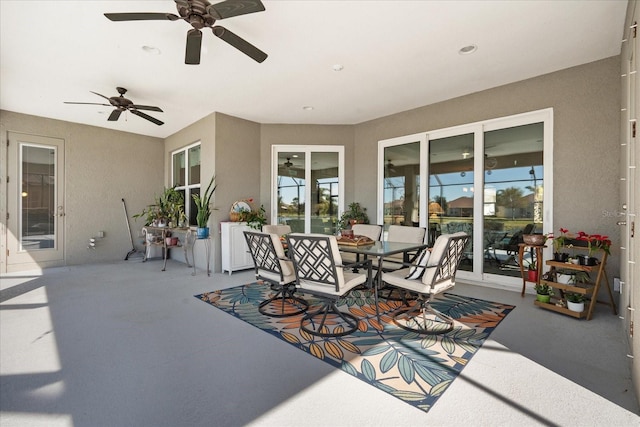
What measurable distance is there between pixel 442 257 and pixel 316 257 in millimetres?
1096

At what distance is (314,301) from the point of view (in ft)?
11.9

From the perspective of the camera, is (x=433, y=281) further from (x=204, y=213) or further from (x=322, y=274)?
(x=204, y=213)

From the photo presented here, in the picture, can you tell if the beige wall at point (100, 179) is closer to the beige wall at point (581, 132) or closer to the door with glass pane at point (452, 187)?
the door with glass pane at point (452, 187)

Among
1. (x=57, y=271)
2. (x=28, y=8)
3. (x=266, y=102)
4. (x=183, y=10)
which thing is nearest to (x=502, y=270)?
(x=266, y=102)

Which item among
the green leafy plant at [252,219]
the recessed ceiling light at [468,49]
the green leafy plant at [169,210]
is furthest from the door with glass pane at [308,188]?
the recessed ceiling light at [468,49]

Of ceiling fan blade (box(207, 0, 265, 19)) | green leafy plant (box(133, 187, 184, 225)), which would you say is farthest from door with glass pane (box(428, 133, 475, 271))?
green leafy plant (box(133, 187, 184, 225))

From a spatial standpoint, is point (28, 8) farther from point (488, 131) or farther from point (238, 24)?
point (488, 131)

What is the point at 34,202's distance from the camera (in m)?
5.67

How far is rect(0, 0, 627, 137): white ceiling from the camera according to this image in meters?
2.66

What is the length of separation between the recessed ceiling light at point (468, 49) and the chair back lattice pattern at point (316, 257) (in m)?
2.63

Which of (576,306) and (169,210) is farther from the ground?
(169,210)

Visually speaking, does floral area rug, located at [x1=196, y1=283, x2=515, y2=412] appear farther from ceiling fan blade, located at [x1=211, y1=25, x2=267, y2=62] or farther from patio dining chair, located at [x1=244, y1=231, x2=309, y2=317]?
ceiling fan blade, located at [x1=211, y1=25, x2=267, y2=62]

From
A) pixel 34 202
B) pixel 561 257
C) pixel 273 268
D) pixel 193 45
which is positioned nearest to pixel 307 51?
pixel 193 45

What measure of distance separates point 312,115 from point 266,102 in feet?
3.35
